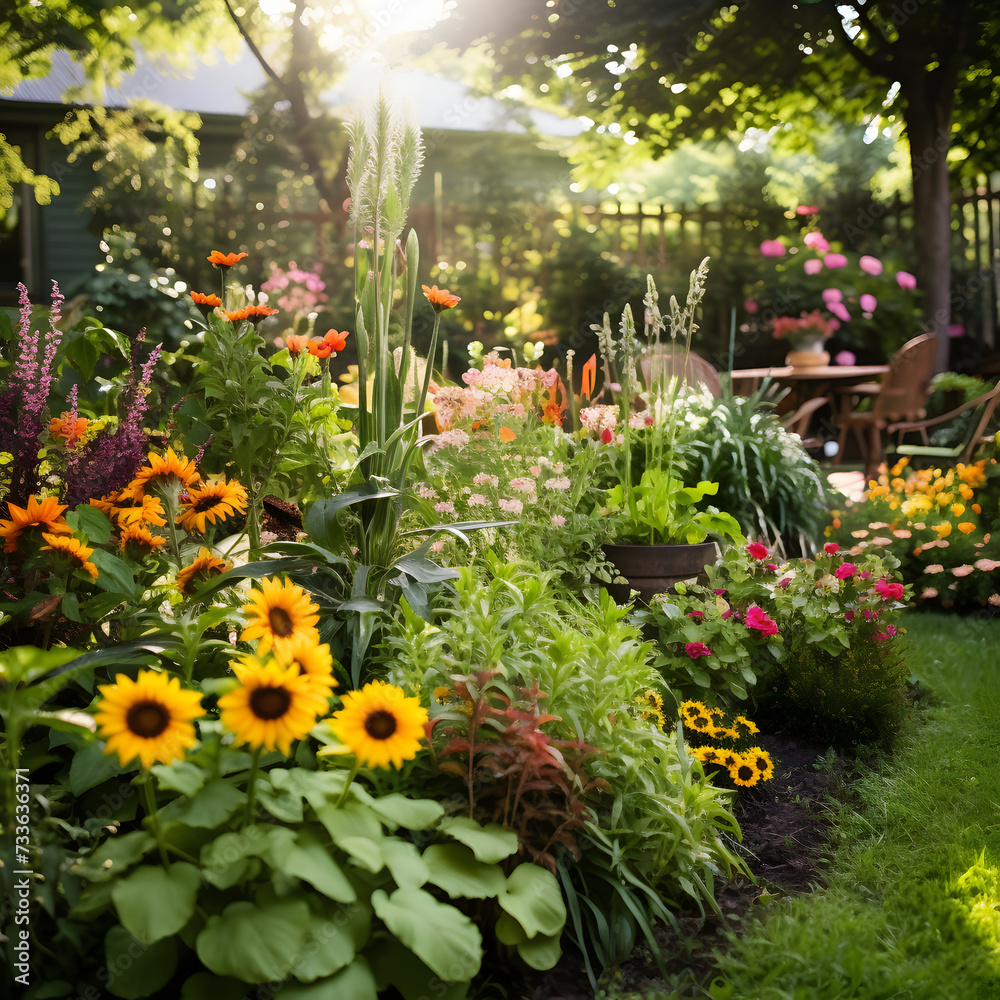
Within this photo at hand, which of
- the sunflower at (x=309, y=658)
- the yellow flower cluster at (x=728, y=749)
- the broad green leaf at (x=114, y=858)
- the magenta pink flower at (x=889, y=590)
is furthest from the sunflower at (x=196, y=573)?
the magenta pink flower at (x=889, y=590)

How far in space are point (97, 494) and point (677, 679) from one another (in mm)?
1622

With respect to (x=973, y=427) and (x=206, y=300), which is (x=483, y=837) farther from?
(x=973, y=427)

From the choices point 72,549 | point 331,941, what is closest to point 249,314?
point 72,549

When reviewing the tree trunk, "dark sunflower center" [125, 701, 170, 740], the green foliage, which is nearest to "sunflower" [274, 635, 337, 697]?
"dark sunflower center" [125, 701, 170, 740]

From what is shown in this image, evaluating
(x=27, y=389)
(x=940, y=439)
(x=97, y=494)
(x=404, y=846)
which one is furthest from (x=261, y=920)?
(x=940, y=439)

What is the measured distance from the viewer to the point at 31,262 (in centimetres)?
1080

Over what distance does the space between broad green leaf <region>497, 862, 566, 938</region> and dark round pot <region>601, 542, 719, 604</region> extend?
1459mm

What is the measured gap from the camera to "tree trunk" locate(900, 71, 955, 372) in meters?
7.93

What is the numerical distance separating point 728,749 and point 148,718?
1570mm

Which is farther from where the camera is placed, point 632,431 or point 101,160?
point 101,160

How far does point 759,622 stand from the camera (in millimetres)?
2346

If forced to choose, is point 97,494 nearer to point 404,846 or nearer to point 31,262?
point 404,846

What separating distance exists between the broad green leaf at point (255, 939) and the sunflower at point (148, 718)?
0.80 feet

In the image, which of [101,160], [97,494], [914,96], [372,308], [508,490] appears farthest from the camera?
[101,160]
